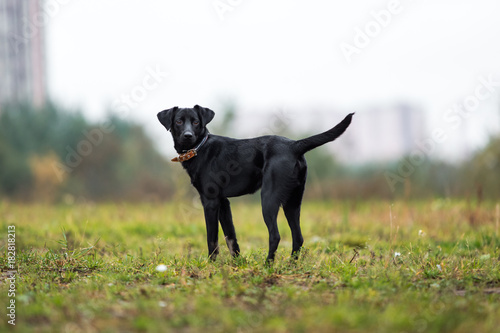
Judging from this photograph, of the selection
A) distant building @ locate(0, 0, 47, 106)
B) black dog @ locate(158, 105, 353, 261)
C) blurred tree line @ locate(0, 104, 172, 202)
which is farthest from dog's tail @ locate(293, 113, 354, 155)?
distant building @ locate(0, 0, 47, 106)

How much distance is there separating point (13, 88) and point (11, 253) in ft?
117

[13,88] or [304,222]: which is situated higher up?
[13,88]

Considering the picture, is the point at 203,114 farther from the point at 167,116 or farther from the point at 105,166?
the point at 105,166

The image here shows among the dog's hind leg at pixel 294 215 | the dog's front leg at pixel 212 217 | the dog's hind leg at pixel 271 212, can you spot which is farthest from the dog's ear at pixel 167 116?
the dog's hind leg at pixel 294 215

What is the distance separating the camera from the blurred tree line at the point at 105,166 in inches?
587

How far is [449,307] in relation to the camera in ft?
10.4

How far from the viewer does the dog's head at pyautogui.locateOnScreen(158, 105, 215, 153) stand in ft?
16.0

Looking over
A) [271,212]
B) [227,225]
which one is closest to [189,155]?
[227,225]

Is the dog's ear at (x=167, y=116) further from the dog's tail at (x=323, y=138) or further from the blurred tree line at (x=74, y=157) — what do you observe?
the blurred tree line at (x=74, y=157)

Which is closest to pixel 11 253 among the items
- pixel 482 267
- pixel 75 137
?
pixel 482 267

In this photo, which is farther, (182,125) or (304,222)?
(304,222)

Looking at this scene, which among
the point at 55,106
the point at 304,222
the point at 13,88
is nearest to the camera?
the point at 304,222

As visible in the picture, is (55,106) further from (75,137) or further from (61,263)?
(61,263)

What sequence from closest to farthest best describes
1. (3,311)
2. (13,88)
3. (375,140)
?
1. (3,311)
2. (13,88)
3. (375,140)
